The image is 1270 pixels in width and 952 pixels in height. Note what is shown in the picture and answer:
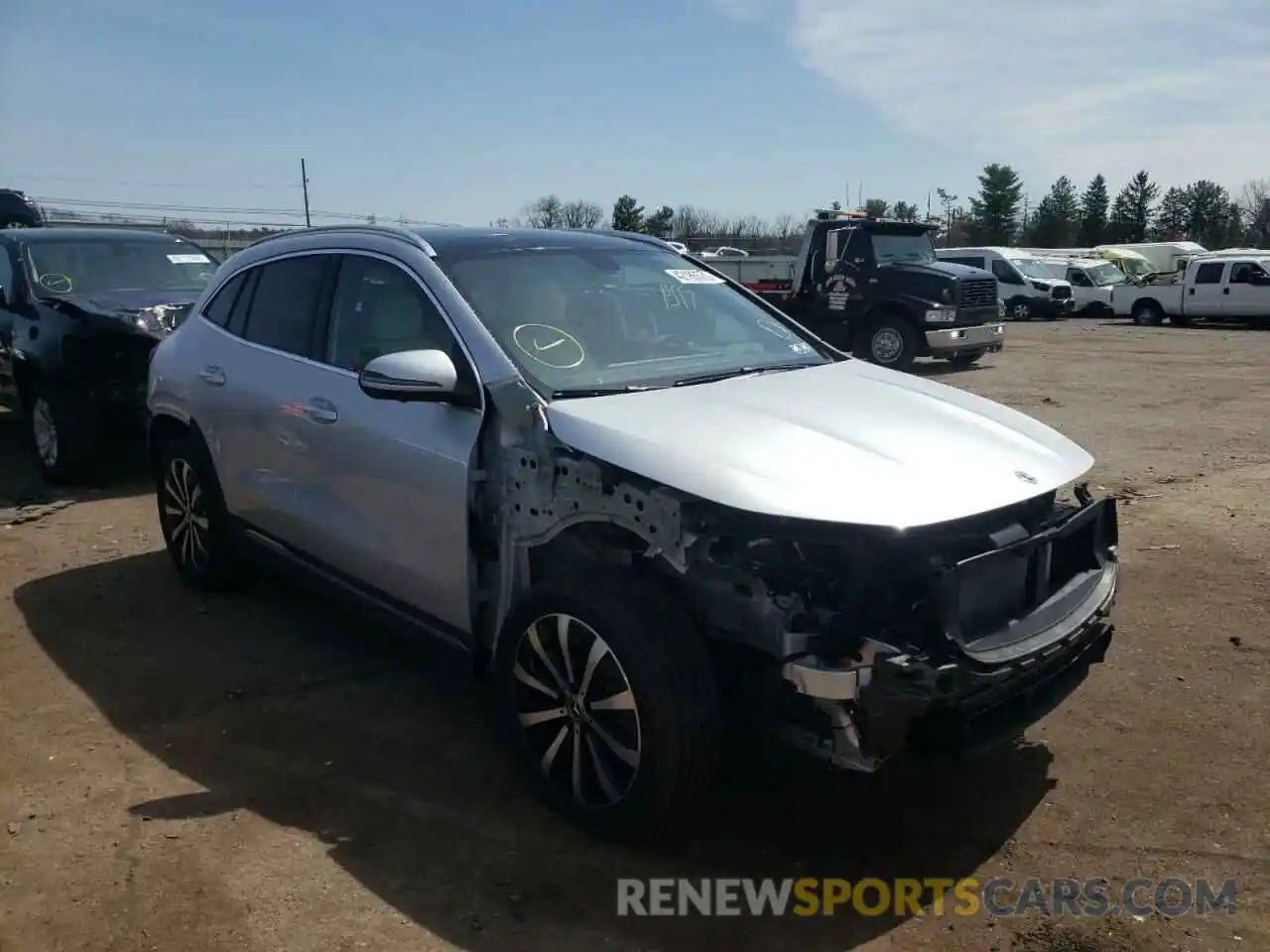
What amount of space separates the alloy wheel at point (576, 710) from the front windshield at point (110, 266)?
6044 millimetres

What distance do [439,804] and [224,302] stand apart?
2.94 metres

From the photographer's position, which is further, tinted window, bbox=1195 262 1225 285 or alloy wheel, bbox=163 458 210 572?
tinted window, bbox=1195 262 1225 285

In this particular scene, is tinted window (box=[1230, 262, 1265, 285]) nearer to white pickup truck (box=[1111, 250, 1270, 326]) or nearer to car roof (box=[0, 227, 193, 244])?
white pickup truck (box=[1111, 250, 1270, 326])

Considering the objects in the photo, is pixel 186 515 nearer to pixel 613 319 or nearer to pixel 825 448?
pixel 613 319

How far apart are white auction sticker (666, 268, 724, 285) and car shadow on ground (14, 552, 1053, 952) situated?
1917 mm

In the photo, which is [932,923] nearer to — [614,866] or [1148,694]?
[614,866]

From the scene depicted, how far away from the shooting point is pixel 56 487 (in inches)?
315

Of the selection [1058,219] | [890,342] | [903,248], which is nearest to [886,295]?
[890,342]

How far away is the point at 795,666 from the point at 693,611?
409 millimetres

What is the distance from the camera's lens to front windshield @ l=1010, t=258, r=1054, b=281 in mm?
31389

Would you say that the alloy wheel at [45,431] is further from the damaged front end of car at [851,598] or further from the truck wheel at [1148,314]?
the truck wheel at [1148,314]

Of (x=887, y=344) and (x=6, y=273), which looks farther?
(x=887, y=344)

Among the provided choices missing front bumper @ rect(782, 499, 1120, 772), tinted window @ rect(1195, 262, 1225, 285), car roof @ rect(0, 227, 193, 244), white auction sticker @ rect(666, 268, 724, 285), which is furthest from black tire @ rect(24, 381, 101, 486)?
tinted window @ rect(1195, 262, 1225, 285)

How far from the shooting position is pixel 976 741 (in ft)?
9.52
